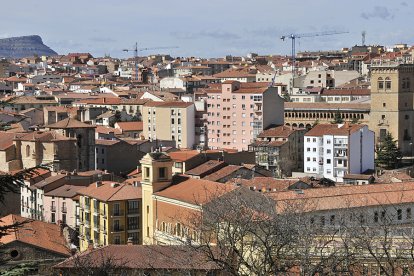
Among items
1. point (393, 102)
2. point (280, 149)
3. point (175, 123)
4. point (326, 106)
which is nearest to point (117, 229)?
point (280, 149)

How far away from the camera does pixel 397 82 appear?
68.9m

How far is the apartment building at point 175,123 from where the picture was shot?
71625mm

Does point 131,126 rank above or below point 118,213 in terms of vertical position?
above

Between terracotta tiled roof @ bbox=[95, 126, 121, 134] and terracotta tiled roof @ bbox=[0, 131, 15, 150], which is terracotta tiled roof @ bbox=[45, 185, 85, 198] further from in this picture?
terracotta tiled roof @ bbox=[95, 126, 121, 134]

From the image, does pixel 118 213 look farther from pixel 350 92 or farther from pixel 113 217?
pixel 350 92

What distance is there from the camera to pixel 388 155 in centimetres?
6169

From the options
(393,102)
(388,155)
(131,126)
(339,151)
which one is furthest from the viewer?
(131,126)

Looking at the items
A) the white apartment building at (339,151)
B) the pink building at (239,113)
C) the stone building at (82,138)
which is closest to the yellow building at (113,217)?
the stone building at (82,138)

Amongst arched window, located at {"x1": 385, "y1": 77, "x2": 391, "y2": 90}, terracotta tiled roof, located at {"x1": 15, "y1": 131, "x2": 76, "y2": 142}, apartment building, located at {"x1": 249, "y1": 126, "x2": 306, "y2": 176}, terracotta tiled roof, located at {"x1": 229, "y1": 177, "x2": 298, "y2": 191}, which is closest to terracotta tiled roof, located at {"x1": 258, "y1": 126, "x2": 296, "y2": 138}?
apartment building, located at {"x1": 249, "y1": 126, "x2": 306, "y2": 176}

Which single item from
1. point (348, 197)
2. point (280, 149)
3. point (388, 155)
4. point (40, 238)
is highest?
point (348, 197)

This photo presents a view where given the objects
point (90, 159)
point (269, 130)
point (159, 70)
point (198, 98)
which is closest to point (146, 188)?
point (90, 159)

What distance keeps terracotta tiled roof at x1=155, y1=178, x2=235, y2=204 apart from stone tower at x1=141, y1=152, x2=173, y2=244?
19.1 inches

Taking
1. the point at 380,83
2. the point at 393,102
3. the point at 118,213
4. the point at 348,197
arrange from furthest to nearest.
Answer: the point at 380,83
the point at 393,102
the point at 118,213
the point at 348,197

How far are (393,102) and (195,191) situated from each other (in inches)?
1388
